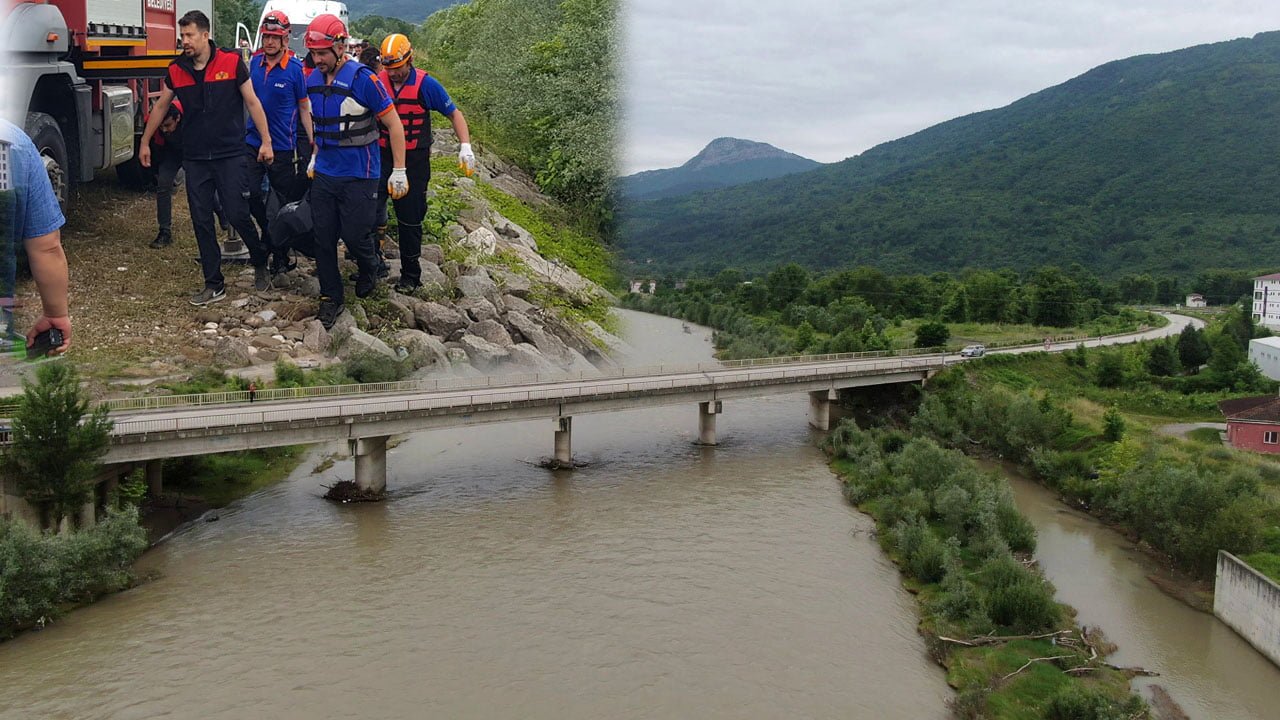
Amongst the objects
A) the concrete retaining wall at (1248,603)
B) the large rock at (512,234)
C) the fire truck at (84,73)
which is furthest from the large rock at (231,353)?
the concrete retaining wall at (1248,603)

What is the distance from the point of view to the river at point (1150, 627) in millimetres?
15148

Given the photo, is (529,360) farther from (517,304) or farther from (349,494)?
(349,494)

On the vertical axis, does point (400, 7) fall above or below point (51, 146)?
above

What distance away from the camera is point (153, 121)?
11273 mm

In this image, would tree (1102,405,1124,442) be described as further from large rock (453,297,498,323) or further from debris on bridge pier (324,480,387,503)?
large rock (453,297,498,323)

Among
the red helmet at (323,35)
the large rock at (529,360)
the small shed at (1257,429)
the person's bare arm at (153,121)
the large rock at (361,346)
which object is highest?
the red helmet at (323,35)

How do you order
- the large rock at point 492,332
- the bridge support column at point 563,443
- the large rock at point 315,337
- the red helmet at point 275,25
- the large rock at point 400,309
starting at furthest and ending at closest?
the bridge support column at point 563,443 < the large rock at point 492,332 < the large rock at point 400,309 < the large rock at point 315,337 < the red helmet at point 275,25

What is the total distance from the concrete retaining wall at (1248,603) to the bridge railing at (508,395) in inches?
501

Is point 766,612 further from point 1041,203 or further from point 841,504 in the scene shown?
point 1041,203

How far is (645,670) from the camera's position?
1402 centimetres

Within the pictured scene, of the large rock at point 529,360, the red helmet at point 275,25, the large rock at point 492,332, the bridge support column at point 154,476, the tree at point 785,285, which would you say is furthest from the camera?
the tree at point 785,285

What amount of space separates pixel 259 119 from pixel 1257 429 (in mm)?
26536

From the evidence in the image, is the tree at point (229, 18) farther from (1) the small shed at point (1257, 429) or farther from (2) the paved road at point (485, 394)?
(1) the small shed at point (1257, 429)

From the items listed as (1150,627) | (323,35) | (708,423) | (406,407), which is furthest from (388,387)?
(1150,627)
